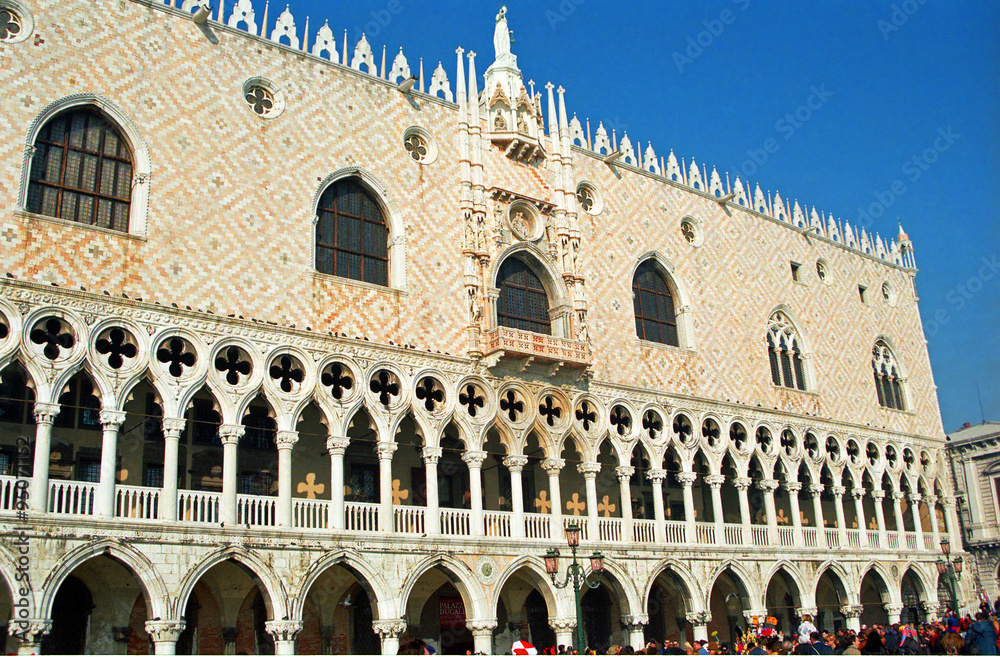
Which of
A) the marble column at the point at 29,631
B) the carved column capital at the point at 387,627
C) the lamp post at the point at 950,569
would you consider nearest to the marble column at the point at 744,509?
the lamp post at the point at 950,569

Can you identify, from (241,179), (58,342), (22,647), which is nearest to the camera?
(22,647)

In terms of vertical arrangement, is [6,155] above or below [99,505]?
above

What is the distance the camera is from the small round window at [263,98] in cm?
1936

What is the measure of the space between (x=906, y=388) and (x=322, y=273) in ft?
68.2

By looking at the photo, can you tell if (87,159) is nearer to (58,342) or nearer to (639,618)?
(58,342)

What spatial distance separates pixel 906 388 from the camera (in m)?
31.7

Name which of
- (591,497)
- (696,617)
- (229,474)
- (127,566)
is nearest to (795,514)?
(696,617)

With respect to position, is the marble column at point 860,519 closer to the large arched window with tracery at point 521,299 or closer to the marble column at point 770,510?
the marble column at point 770,510

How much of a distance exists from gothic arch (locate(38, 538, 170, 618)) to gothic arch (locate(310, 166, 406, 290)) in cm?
733

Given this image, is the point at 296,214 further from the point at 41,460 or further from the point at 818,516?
the point at 818,516

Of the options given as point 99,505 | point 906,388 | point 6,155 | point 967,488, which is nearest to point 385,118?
point 6,155

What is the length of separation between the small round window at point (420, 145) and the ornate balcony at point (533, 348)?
13.5 ft

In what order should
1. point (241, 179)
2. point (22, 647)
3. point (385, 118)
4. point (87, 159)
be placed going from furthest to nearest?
point (385, 118)
point (241, 179)
point (87, 159)
point (22, 647)

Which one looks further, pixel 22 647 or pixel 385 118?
pixel 385 118
